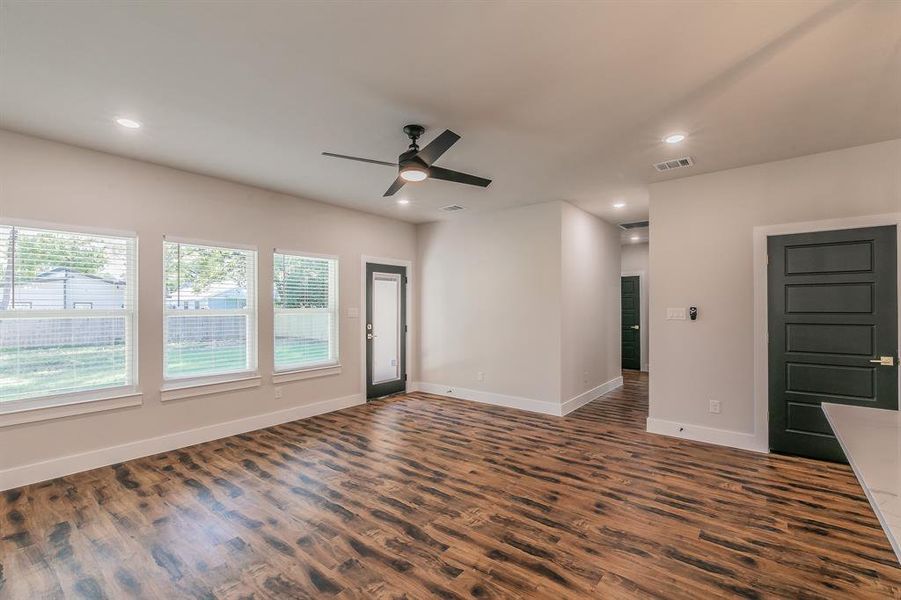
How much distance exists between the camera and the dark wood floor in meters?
2.15

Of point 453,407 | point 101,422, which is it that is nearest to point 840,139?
point 453,407

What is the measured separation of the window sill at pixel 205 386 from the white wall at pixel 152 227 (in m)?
0.07

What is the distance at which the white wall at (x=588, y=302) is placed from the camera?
5512mm

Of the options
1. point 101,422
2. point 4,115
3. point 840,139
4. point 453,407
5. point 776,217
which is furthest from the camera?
point 453,407

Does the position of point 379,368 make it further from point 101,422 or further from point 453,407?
point 101,422

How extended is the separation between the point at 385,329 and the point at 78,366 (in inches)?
145

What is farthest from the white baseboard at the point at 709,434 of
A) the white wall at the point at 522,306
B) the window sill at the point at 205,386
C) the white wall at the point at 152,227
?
the window sill at the point at 205,386

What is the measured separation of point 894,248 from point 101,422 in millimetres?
7075

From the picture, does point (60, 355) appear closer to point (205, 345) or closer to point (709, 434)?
point (205, 345)

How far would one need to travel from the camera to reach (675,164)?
4.02m

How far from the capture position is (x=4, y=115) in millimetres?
3035

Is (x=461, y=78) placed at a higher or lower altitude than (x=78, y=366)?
higher

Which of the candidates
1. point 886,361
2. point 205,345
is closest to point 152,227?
point 205,345

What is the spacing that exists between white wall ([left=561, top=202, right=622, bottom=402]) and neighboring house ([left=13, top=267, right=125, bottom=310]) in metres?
4.93
